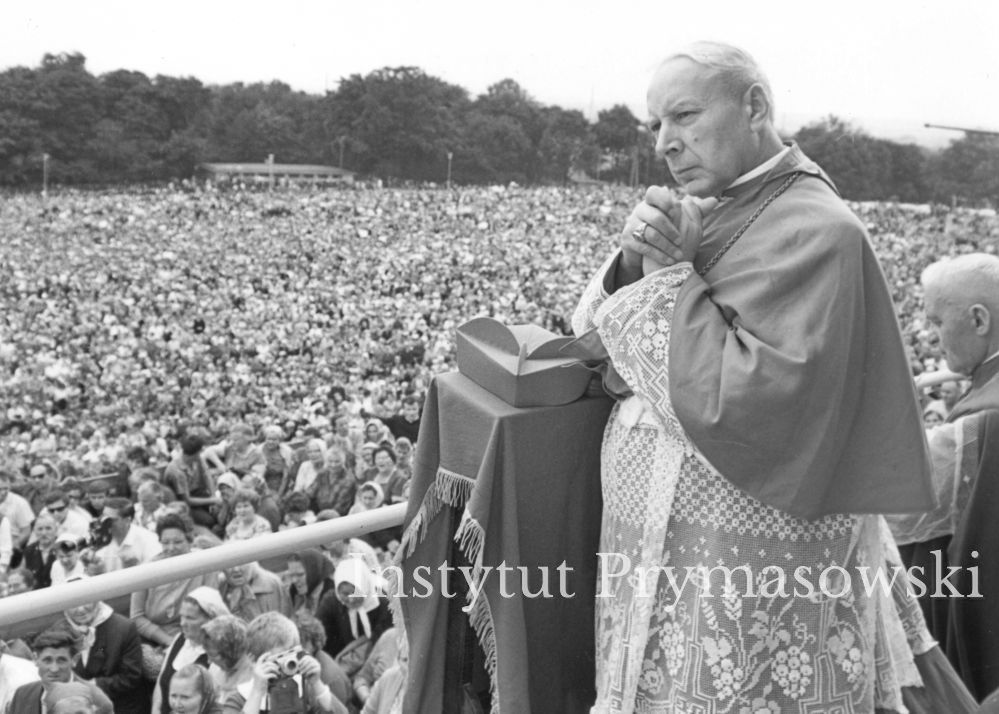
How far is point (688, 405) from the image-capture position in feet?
4.53

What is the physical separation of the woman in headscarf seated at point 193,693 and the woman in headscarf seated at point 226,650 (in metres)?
0.11

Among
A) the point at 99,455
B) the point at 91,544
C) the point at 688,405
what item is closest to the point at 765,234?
the point at 688,405

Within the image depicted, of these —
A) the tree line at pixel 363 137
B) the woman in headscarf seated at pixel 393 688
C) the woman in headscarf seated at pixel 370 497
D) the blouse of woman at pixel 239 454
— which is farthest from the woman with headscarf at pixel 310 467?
the tree line at pixel 363 137

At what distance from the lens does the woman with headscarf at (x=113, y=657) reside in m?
3.25

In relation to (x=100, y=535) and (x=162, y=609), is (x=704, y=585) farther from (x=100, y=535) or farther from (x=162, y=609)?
(x=100, y=535)

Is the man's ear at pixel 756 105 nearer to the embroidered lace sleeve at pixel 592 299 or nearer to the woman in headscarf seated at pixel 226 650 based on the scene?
the embroidered lace sleeve at pixel 592 299

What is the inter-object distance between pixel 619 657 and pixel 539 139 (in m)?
54.2

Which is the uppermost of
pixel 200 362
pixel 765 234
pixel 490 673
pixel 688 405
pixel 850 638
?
pixel 765 234

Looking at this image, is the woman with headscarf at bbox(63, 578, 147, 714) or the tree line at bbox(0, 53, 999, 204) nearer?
the woman with headscarf at bbox(63, 578, 147, 714)

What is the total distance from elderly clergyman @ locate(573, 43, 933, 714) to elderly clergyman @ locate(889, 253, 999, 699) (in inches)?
19.0

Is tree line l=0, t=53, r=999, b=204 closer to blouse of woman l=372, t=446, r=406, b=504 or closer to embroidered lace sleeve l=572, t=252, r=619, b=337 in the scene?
blouse of woman l=372, t=446, r=406, b=504

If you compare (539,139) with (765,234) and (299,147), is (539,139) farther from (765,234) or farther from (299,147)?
(765,234)

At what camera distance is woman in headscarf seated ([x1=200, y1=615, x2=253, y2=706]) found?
3.12 m

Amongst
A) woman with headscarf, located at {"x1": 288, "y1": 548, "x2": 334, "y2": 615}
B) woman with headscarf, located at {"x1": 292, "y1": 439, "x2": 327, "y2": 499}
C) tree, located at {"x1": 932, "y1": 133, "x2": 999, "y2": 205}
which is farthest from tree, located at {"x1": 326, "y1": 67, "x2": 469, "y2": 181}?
woman with headscarf, located at {"x1": 288, "y1": 548, "x2": 334, "y2": 615}
